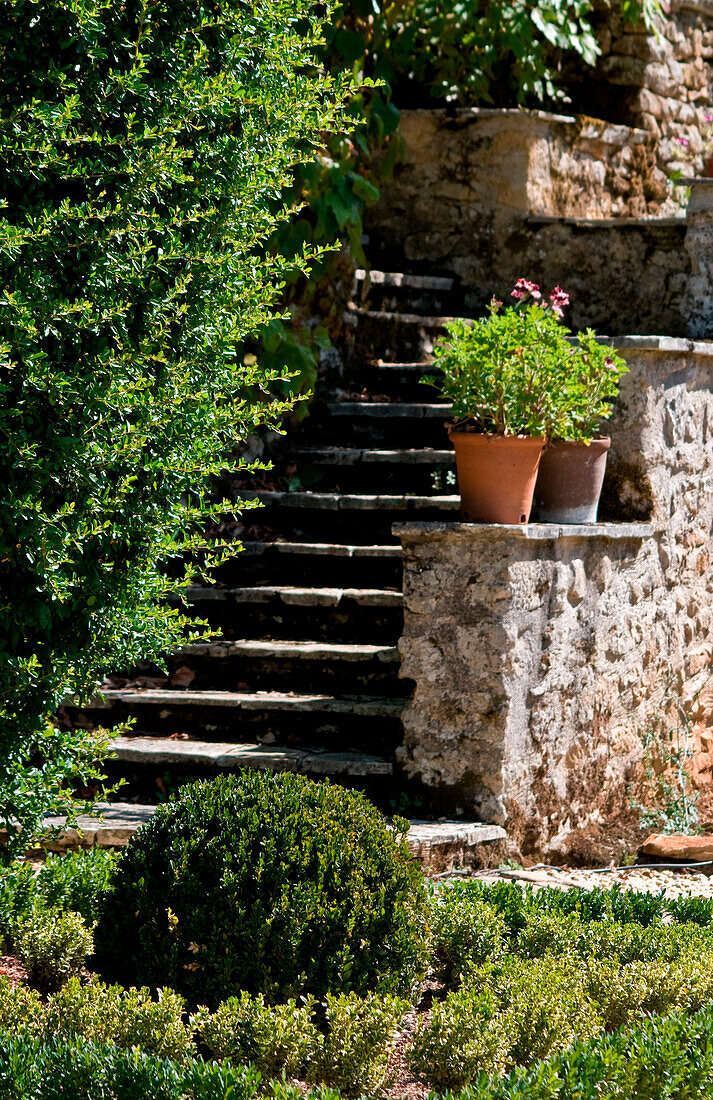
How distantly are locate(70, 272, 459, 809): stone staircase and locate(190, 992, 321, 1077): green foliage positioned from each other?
193 centimetres

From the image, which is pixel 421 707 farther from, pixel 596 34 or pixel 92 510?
pixel 596 34

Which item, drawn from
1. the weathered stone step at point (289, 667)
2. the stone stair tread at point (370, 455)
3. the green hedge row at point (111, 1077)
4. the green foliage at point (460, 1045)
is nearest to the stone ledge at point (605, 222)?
the stone stair tread at point (370, 455)

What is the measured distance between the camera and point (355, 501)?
5910 millimetres

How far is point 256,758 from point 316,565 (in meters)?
1.27

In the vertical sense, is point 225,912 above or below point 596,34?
below

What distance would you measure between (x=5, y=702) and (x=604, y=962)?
1699mm

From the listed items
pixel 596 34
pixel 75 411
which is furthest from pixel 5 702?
pixel 596 34

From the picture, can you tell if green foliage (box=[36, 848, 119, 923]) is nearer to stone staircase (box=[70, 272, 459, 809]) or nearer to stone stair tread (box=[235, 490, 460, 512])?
stone staircase (box=[70, 272, 459, 809])

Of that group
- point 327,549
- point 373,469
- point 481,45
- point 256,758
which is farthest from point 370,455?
point 481,45

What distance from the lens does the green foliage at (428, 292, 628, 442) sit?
470 cm

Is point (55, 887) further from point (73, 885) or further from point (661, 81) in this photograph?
point (661, 81)

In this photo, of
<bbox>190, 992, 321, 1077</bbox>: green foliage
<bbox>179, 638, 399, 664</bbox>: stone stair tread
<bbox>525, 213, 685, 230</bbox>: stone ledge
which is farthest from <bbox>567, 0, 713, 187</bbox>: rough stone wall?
<bbox>190, 992, 321, 1077</bbox>: green foliage

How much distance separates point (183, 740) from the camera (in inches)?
203

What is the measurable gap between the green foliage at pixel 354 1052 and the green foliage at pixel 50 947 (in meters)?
0.81
